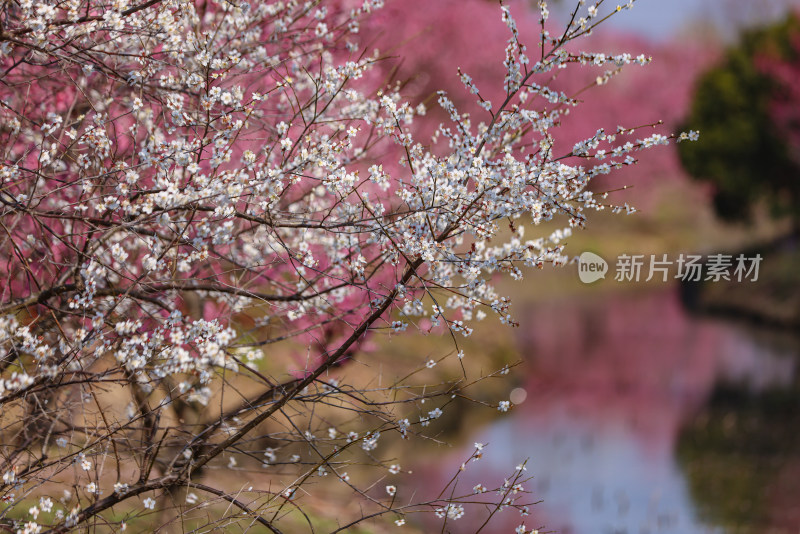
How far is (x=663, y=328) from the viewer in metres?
20.9

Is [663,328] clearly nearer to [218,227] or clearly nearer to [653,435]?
[653,435]

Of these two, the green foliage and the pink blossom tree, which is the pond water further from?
the green foliage

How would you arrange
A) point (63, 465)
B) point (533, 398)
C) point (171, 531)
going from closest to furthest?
1. point (63, 465)
2. point (171, 531)
3. point (533, 398)

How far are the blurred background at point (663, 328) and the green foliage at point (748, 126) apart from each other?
6 cm

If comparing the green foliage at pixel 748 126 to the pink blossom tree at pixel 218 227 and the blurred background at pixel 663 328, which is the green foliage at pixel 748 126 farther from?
the pink blossom tree at pixel 218 227

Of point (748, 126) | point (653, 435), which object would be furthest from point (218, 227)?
point (748, 126)

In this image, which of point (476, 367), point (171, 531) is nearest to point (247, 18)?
point (171, 531)

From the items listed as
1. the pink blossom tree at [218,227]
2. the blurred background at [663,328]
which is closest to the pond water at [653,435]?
the blurred background at [663,328]

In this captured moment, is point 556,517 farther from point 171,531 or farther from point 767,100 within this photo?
point 767,100

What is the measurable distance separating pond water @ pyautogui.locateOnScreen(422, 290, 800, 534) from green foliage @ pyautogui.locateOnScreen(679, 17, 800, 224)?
833cm

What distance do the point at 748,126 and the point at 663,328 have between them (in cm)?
894

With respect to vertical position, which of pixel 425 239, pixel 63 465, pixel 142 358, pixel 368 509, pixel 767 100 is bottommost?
pixel 63 465

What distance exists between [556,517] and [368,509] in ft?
7.61

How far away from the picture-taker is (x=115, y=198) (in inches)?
122
